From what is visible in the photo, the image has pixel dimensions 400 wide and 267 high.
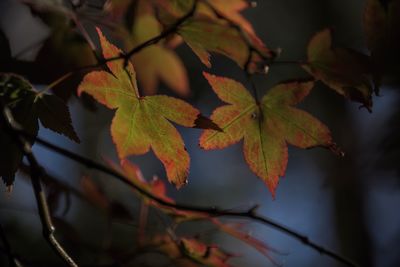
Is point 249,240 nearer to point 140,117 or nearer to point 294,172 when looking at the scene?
point 140,117

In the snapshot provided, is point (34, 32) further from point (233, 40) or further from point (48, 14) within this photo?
point (233, 40)

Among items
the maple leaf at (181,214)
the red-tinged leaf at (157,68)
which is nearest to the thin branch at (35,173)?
the maple leaf at (181,214)

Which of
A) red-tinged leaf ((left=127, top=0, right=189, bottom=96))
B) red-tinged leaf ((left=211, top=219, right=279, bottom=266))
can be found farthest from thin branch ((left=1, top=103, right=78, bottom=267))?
red-tinged leaf ((left=127, top=0, right=189, bottom=96))

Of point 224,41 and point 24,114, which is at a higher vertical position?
point 224,41

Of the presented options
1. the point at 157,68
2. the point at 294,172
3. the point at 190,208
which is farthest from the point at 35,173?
the point at 294,172

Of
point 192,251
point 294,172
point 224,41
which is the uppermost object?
point 294,172

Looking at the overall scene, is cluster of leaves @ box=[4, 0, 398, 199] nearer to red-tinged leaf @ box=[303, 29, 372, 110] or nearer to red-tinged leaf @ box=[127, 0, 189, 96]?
red-tinged leaf @ box=[303, 29, 372, 110]

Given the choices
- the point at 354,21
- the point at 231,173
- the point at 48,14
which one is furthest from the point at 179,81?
the point at 231,173
